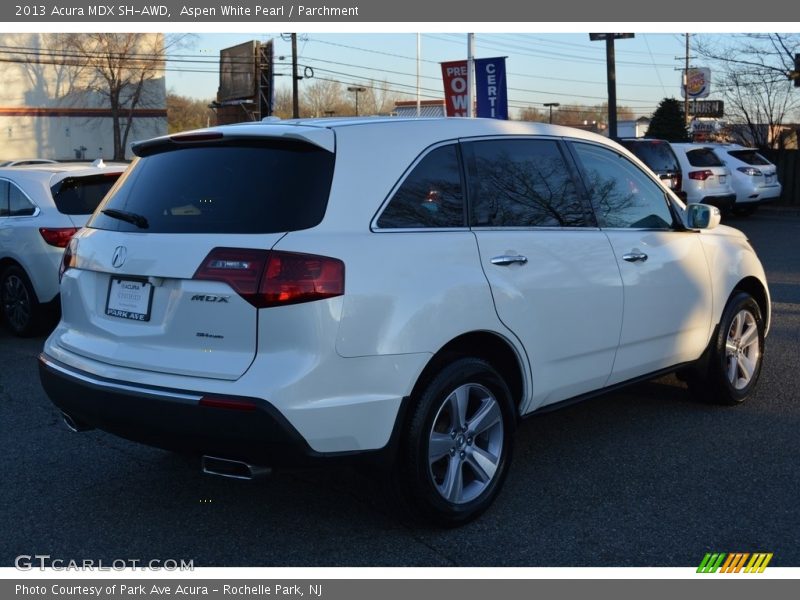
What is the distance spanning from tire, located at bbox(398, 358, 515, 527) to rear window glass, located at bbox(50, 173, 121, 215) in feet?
18.7

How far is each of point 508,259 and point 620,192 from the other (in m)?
1.31

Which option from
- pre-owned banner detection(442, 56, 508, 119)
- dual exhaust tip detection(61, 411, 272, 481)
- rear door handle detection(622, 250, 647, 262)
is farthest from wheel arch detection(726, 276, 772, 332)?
pre-owned banner detection(442, 56, 508, 119)

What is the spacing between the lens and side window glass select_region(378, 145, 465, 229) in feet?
13.3

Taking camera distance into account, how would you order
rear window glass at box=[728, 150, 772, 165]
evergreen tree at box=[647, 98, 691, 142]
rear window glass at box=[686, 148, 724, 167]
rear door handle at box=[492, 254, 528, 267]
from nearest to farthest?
rear door handle at box=[492, 254, 528, 267]
rear window glass at box=[686, 148, 724, 167]
rear window glass at box=[728, 150, 772, 165]
evergreen tree at box=[647, 98, 691, 142]

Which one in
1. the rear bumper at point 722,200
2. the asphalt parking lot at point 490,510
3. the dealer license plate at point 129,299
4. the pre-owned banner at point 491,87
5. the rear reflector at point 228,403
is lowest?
the asphalt parking lot at point 490,510

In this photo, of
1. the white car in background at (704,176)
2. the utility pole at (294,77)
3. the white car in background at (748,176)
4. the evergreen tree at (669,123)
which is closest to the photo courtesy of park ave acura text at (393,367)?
the white car in background at (704,176)

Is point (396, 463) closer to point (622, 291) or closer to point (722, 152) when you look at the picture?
point (622, 291)

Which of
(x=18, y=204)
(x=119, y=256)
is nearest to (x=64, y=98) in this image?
(x=18, y=204)

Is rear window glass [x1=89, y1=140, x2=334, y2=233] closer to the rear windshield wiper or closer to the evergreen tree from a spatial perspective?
the rear windshield wiper

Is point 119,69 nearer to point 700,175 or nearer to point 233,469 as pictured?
point 700,175

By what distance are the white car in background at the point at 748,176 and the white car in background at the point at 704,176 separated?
0.67m

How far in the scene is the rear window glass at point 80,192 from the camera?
8836 millimetres

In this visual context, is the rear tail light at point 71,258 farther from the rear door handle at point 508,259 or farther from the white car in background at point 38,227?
the white car in background at point 38,227

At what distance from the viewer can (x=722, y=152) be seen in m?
22.8
